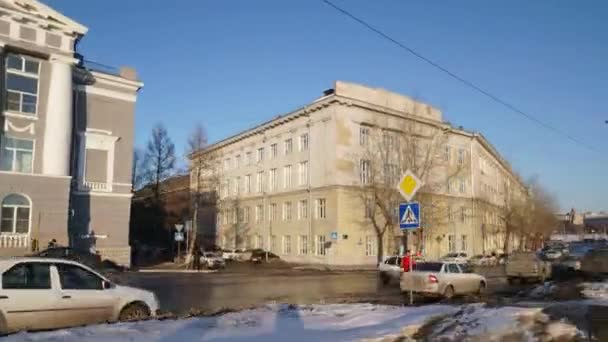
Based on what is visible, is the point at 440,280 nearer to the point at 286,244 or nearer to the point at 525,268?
the point at 525,268

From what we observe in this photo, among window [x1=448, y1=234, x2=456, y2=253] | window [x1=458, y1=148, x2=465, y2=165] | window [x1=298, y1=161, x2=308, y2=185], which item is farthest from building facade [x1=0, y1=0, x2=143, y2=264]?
window [x1=458, y1=148, x2=465, y2=165]

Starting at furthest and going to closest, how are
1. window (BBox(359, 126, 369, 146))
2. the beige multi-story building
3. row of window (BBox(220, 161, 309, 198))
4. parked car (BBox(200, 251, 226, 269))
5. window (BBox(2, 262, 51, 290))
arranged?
1. row of window (BBox(220, 161, 309, 198))
2. window (BBox(359, 126, 369, 146))
3. the beige multi-story building
4. parked car (BBox(200, 251, 226, 269))
5. window (BBox(2, 262, 51, 290))

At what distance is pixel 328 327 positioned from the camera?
923cm

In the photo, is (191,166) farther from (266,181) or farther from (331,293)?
(331,293)

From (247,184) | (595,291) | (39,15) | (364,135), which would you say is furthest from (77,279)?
(247,184)

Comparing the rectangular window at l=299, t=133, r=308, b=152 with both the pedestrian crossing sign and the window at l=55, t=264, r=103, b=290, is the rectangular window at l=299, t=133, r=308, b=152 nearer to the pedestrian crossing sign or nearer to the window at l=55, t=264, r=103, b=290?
the pedestrian crossing sign

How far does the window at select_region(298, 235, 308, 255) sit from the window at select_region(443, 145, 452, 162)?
728 inches

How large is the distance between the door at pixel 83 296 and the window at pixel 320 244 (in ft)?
138

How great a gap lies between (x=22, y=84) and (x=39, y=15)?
14.1 ft

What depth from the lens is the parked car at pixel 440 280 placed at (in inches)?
764

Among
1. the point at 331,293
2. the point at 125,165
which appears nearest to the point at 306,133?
the point at 125,165

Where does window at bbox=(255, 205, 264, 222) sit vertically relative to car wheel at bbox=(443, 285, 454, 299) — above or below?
above

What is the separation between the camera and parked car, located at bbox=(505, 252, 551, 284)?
29062mm

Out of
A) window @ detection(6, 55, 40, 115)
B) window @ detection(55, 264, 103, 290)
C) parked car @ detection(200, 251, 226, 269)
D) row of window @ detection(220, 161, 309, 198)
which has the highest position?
window @ detection(6, 55, 40, 115)
